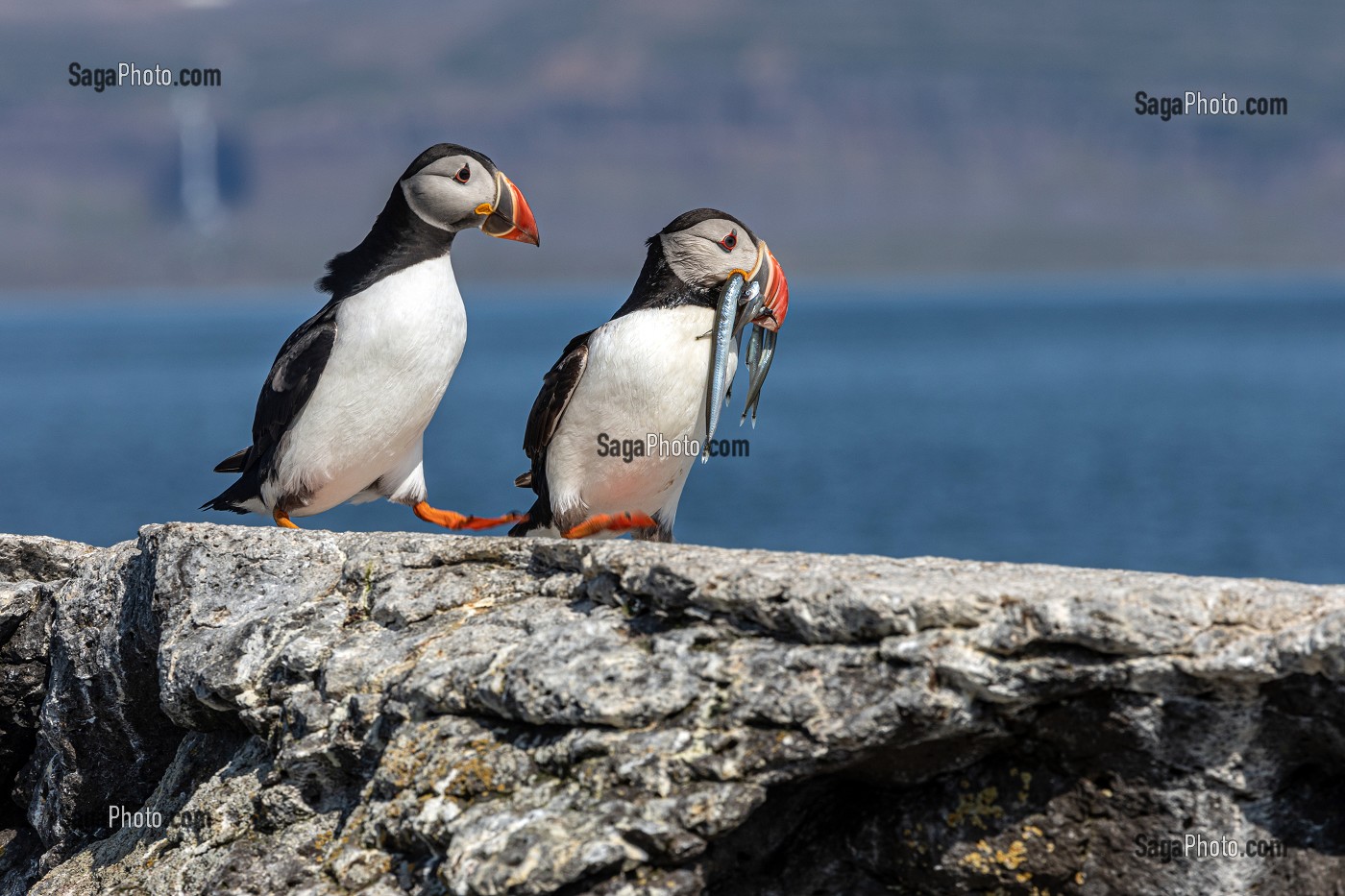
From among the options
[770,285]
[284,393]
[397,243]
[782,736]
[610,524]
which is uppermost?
[397,243]

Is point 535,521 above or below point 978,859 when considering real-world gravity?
above

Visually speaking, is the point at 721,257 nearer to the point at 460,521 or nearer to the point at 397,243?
the point at 397,243

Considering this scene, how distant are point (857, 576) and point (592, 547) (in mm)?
1385

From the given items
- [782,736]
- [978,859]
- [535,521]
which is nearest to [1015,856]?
[978,859]

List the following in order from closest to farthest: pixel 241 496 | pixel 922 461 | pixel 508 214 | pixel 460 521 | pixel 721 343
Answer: pixel 721 343, pixel 508 214, pixel 460 521, pixel 241 496, pixel 922 461

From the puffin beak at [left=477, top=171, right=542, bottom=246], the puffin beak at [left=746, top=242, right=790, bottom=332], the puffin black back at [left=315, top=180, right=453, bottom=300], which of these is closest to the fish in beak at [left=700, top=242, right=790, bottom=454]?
the puffin beak at [left=746, top=242, right=790, bottom=332]

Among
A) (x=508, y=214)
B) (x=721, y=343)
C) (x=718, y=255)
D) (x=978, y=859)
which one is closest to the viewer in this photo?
(x=978, y=859)

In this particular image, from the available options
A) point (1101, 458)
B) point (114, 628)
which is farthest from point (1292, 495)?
point (114, 628)

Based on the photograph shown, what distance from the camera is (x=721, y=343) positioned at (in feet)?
29.2

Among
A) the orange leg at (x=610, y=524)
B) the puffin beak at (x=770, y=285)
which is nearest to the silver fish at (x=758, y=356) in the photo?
the puffin beak at (x=770, y=285)

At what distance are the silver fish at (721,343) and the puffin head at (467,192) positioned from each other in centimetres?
121

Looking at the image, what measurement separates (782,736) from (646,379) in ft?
10.9

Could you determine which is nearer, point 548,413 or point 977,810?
point 977,810

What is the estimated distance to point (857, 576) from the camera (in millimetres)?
6328
